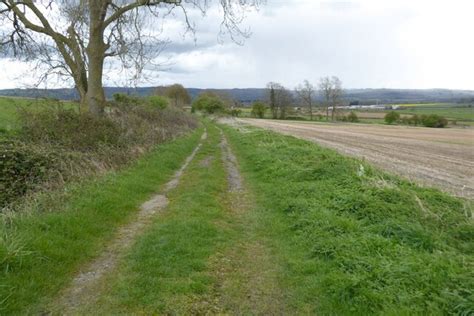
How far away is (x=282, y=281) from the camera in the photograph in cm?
526

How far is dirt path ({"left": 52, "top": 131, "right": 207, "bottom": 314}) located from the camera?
4469 mm

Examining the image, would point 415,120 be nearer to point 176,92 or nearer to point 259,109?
point 259,109

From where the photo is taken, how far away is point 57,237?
19.9 ft

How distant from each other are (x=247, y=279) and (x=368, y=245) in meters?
2.22

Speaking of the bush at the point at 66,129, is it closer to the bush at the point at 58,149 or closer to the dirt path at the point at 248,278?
the bush at the point at 58,149

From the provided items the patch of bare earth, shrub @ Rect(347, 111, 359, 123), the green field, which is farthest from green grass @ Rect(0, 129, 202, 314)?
shrub @ Rect(347, 111, 359, 123)

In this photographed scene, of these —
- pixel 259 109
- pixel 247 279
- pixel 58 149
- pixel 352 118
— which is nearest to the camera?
pixel 247 279

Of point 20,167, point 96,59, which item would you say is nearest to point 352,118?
point 96,59

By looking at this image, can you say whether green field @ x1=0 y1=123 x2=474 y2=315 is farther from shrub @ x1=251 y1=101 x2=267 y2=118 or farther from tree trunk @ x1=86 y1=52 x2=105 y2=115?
shrub @ x1=251 y1=101 x2=267 y2=118

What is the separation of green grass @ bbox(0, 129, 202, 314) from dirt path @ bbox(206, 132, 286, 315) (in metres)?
2.26

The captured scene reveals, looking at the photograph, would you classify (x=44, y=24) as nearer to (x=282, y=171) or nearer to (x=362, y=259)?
(x=282, y=171)

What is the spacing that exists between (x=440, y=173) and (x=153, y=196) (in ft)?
45.7

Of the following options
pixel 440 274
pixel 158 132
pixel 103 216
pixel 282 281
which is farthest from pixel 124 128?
pixel 440 274

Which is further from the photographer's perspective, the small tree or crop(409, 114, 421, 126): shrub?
the small tree
